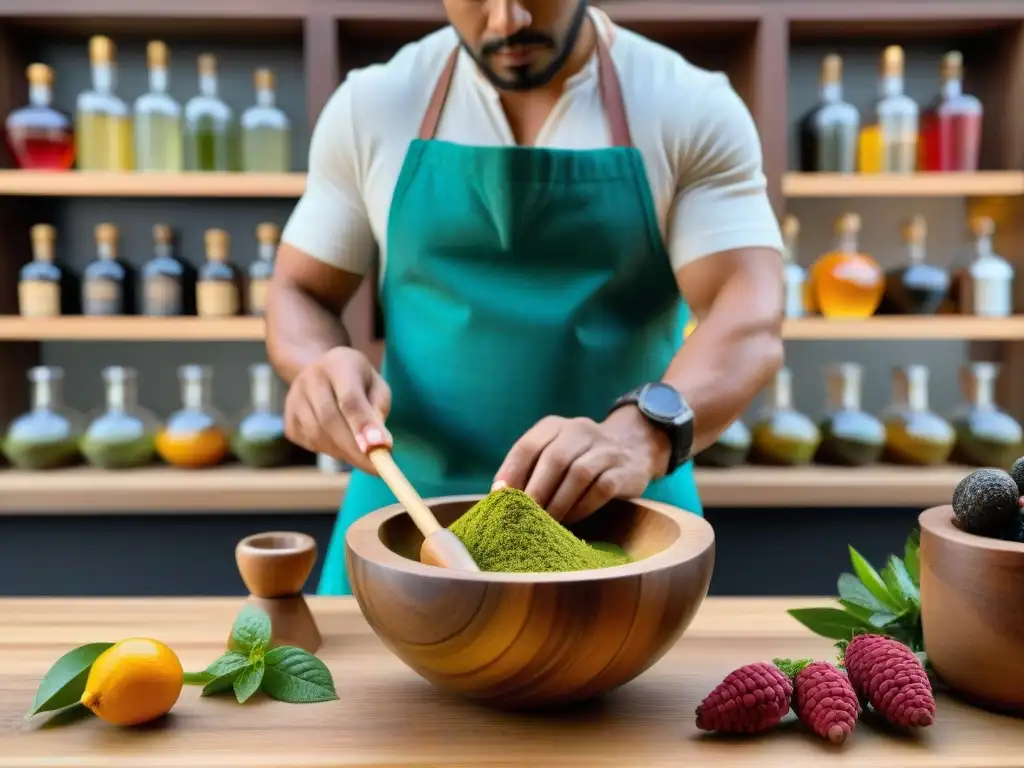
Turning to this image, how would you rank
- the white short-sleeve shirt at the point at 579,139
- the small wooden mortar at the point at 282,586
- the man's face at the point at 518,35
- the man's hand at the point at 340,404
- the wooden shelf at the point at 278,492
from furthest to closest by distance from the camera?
1. the wooden shelf at the point at 278,492
2. the white short-sleeve shirt at the point at 579,139
3. the man's face at the point at 518,35
4. the man's hand at the point at 340,404
5. the small wooden mortar at the point at 282,586

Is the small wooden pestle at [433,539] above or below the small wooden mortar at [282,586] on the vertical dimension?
above

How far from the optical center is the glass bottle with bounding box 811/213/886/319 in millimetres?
2156

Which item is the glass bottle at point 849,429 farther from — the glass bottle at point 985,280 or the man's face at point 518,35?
the man's face at point 518,35

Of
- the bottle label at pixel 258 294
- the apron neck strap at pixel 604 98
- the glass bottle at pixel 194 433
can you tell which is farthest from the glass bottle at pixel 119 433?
the apron neck strap at pixel 604 98

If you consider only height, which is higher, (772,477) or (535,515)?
(535,515)

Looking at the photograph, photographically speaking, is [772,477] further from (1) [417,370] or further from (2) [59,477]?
(2) [59,477]

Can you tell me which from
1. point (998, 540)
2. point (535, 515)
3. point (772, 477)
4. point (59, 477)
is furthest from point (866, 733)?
point (59, 477)

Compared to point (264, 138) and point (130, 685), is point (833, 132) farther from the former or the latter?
point (130, 685)

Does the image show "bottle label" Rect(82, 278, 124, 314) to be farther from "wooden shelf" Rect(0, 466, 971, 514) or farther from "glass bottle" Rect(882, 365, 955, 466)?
"glass bottle" Rect(882, 365, 955, 466)

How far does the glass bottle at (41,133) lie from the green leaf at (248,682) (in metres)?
1.86

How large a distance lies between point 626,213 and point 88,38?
5.87 feet

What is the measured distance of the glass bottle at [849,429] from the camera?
2158 mm

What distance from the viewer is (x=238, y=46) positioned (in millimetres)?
2336

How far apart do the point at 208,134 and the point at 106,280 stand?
0.42 m
